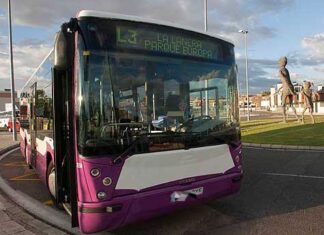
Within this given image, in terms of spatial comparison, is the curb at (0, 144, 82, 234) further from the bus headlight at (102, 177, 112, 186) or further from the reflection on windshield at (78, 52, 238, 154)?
the reflection on windshield at (78, 52, 238, 154)

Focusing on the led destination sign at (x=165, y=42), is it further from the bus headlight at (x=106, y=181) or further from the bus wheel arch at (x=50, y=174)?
the bus wheel arch at (x=50, y=174)

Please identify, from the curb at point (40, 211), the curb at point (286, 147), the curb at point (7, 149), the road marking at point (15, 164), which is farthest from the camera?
the curb at point (7, 149)

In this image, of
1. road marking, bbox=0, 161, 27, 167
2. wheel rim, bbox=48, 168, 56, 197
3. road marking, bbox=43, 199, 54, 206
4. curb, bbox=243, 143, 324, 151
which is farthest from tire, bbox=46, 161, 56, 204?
curb, bbox=243, 143, 324, 151

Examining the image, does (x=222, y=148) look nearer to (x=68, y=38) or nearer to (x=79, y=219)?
(x=79, y=219)

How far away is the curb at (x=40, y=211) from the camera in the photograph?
6423 mm

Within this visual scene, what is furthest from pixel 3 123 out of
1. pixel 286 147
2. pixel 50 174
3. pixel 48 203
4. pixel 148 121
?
pixel 148 121

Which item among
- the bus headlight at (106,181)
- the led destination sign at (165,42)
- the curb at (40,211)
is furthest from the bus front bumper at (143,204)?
the led destination sign at (165,42)

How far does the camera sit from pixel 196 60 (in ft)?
19.5

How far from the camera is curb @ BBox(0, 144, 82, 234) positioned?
253 inches

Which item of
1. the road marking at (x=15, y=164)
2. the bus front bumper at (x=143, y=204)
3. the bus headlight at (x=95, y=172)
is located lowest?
the road marking at (x=15, y=164)

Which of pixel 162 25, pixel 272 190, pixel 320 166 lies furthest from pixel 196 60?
pixel 320 166

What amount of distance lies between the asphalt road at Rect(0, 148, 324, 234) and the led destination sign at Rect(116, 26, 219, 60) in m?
2.35

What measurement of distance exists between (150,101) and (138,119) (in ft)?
1.01

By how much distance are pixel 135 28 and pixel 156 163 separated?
170 centimetres
